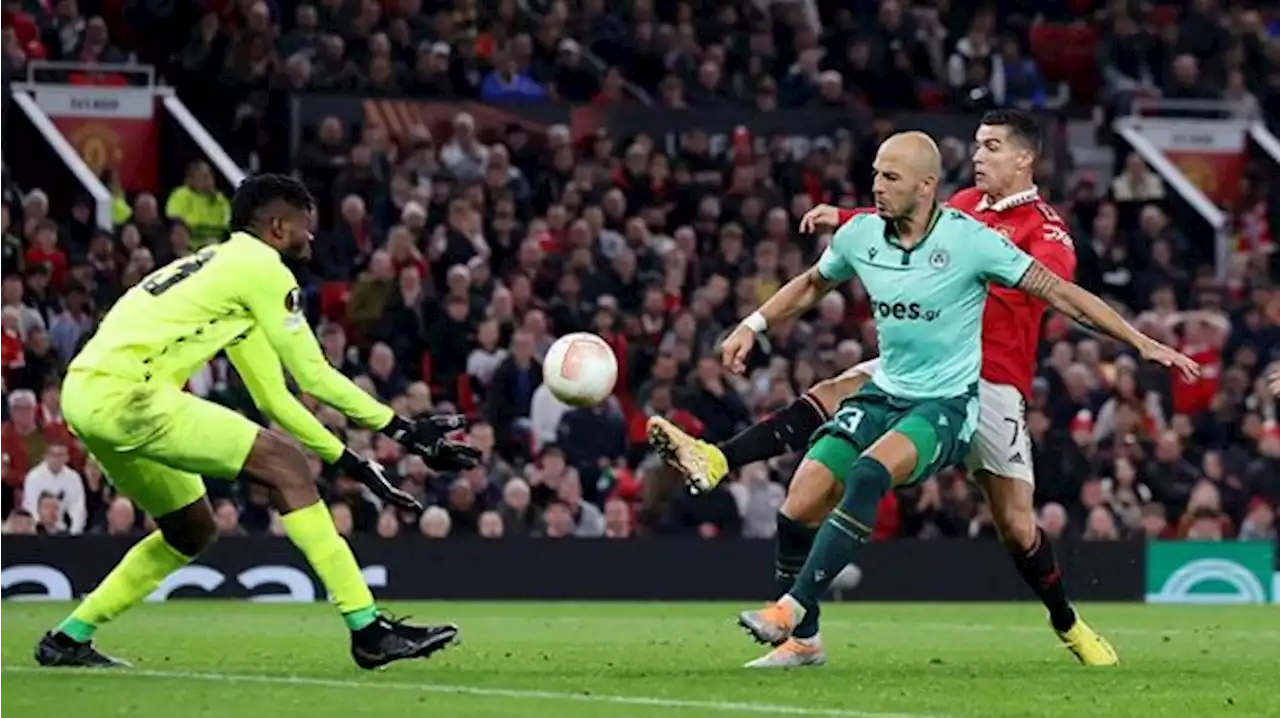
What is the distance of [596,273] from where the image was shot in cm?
2512

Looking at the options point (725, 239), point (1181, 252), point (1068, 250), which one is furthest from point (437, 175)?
point (1068, 250)

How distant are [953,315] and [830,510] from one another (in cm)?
104

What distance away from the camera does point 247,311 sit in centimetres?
1168

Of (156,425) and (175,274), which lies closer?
(156,425)

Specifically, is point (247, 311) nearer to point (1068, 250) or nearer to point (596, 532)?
point (1068, 250)

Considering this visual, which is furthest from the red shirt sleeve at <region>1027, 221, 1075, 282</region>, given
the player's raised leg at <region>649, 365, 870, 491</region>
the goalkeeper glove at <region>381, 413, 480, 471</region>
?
the goalkeeper glove at <region>381, 413, 480, 471</region>

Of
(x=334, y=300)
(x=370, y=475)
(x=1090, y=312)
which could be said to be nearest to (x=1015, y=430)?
(x=1090, y=312)

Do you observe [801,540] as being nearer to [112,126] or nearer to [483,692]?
[483,692]

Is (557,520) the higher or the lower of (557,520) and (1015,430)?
the lower

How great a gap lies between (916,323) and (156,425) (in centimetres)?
324

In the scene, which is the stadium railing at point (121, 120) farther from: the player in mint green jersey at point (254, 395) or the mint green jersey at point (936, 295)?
the player in mint green jersey at point (254, 395)

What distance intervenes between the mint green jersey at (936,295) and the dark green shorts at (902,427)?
59 mm

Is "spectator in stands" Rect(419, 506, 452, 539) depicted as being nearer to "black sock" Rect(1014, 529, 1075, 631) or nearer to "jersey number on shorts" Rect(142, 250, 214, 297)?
"black sock" Rect(1014, 529, 1075, 631)

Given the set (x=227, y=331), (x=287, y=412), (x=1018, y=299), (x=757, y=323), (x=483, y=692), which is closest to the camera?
(x=483, y=692)
